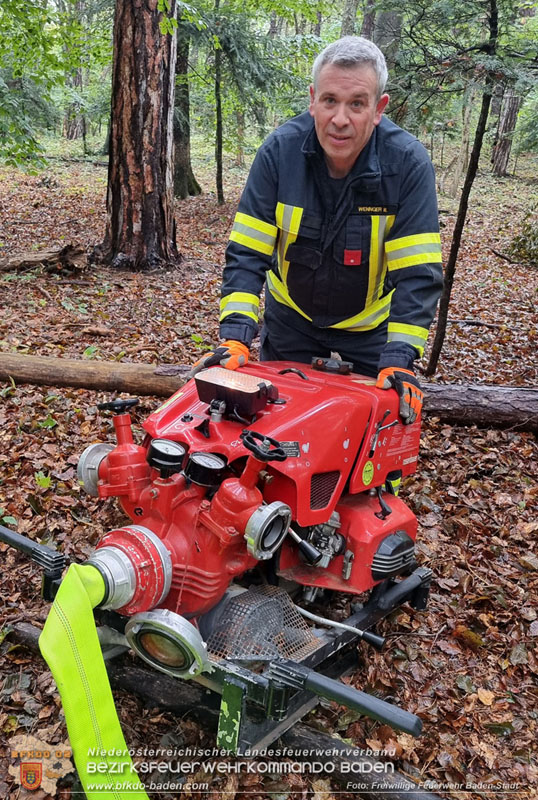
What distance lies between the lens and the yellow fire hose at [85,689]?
6.47 ft

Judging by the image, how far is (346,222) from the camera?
310 cm

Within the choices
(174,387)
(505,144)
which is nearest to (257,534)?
(174,387)

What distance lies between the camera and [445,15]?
5.07m

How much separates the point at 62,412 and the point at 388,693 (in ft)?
10.5

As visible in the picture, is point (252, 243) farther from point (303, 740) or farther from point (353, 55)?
point (303, 740)

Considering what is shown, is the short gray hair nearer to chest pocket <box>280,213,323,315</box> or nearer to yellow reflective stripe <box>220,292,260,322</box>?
chest pocket <box>280,213,323,315</box>

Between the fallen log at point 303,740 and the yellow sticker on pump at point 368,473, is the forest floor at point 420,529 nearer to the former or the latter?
the fallen log at point 303,740

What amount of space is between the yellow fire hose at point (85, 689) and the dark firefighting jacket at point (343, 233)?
63.1 inches

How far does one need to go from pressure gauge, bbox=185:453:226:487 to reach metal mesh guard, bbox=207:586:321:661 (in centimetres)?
56

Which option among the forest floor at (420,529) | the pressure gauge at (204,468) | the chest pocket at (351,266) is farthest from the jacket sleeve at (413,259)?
the forest floor at (420,529)

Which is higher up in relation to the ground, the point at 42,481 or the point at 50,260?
the point at 50,260

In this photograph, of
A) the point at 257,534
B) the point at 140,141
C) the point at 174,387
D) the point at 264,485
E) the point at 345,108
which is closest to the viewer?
the point at 257,534

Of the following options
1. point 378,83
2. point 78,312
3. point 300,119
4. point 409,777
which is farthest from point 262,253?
point 78,312

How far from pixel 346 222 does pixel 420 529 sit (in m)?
2.13
